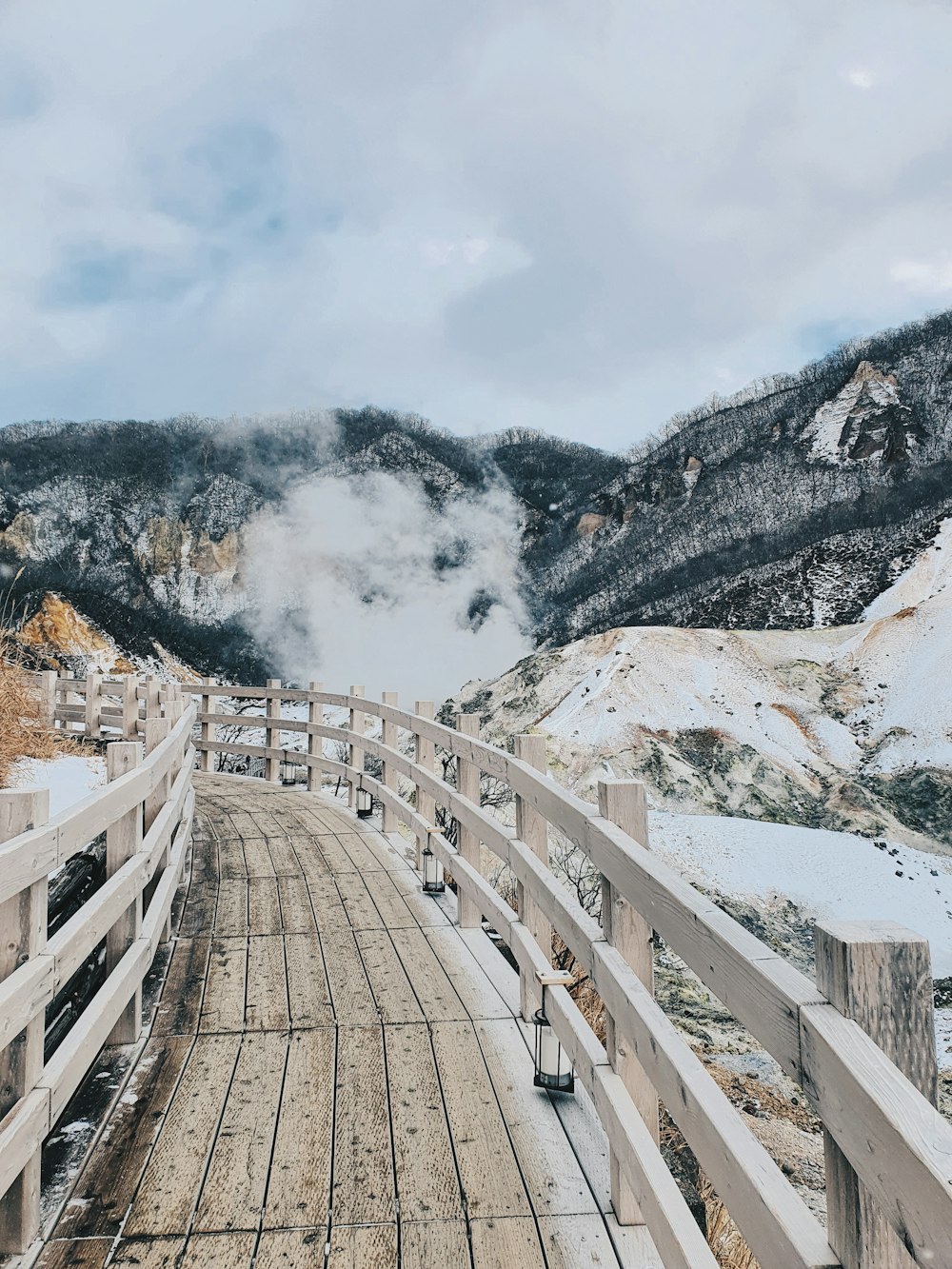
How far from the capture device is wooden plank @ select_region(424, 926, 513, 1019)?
3203mm

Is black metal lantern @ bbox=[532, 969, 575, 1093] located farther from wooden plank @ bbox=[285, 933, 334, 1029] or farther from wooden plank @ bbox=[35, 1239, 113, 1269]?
wooden plank @ bbox=[35, 1239, 113, 1269]

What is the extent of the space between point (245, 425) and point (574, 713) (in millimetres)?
23722

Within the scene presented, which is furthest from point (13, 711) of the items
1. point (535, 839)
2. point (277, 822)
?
point (535, 839)

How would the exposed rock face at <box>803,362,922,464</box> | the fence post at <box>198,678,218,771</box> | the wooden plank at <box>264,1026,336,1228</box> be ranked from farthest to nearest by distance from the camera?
the exposed rock face at <box>803,362,922,464</box> → the fence post at <box>198,678,218,771</box> → the wooden plank at <box>264,1026,336,1228</box>

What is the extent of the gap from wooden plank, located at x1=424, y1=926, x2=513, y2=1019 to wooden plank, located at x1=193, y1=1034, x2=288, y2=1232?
2.60 ft

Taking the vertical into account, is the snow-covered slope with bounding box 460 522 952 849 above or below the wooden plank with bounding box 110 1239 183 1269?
above

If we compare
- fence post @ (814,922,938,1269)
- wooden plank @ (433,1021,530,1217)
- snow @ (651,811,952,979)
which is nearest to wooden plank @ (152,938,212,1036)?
wooden plank @ (433,1021,530,1217)

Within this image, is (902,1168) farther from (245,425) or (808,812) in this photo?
(245,425)

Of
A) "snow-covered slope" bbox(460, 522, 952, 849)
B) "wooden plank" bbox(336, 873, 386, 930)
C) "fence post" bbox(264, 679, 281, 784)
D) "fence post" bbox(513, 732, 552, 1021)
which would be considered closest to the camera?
"fence post" bbox(513, 732, 552, 1021)

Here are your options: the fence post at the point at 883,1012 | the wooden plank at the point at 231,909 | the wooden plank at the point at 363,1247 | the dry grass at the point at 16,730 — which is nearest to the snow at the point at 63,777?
the dry grass at the point at 16,730

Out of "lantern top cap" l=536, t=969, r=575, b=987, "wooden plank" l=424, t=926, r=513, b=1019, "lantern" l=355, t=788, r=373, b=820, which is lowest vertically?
"wooden plank" l=424, t=926, r=513, b=1019

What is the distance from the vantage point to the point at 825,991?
1000mm

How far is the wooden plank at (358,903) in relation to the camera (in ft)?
13.7

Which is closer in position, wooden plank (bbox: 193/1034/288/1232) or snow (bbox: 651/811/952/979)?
wooden plank (bbox: 193/1034/288/1232)
